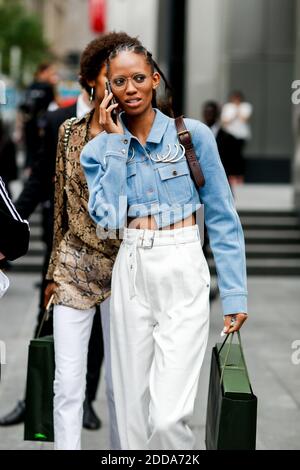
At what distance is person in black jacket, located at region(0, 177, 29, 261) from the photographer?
12.2 feet

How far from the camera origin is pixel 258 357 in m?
7.59

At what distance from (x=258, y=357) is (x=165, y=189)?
4.04 meters

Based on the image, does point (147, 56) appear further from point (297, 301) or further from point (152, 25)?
point (152, 25)

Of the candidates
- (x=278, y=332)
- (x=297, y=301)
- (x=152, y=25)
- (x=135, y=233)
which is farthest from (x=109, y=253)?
(x=152, y=25)

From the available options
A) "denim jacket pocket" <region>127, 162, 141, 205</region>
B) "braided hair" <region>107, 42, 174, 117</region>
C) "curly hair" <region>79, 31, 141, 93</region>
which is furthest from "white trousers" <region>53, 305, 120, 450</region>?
"curly hair" <region>79, 31, 141, 93</region>

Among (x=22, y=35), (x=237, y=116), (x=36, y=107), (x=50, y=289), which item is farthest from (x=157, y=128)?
(x=22, y=35)

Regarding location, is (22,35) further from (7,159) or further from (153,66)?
(153,66)

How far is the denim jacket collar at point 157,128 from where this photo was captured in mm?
3816

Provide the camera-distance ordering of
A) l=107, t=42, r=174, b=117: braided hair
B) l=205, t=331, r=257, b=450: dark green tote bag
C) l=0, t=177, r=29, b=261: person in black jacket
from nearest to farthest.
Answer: l=205, t=331, r=257, b=450: dark green tote bag → l=0, t=177, r=29, b=261: person in black jacket → l=107, t=42, r=174, b=117: braided hair

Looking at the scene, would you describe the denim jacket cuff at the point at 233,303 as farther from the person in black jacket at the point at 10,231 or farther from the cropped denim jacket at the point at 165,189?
the person in black jacket at the point at 10,231

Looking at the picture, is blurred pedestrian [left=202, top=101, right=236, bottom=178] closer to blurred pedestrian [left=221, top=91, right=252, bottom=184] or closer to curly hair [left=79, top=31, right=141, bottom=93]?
curly hair [left=79, top=31, right=141, bottom=93]

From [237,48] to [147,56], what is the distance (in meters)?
16.2

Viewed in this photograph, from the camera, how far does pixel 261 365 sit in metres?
7.33

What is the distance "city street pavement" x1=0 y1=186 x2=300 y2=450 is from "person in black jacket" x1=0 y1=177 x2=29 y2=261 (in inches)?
68.8
